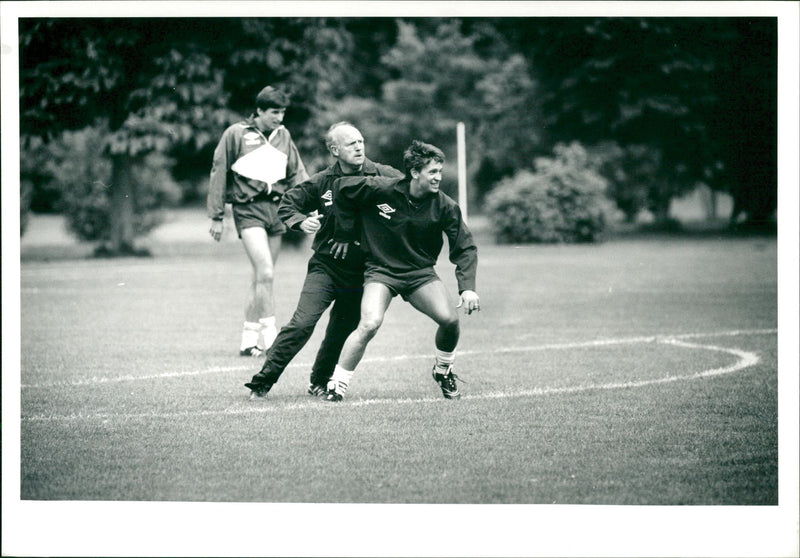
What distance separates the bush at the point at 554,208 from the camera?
25625 millimetres

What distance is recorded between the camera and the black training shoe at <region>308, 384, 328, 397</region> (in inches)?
284

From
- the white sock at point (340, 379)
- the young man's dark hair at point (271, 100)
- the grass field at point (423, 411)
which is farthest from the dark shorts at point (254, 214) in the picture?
the white sock at point (340, 379)

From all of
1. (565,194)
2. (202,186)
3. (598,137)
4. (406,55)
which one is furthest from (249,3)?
(202,186)

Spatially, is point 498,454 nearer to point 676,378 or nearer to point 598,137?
point 676,378

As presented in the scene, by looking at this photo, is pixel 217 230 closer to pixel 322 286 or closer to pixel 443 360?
pixel 322 286

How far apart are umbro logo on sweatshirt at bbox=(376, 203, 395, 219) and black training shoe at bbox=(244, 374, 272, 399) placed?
1.32 meters

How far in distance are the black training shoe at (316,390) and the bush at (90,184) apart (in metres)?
20.2

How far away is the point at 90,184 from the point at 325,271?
71.5 ft

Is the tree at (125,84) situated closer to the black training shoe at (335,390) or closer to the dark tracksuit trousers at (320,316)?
the dark tracksuit trousers at (320,316)

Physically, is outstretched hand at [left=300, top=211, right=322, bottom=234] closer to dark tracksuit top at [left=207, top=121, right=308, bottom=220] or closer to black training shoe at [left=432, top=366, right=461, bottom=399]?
black training shoe at [left=432, top=366, right=461, bottom=399]

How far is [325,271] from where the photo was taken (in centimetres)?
709

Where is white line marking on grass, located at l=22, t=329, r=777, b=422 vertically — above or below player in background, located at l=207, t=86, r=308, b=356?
below

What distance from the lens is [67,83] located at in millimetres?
20328

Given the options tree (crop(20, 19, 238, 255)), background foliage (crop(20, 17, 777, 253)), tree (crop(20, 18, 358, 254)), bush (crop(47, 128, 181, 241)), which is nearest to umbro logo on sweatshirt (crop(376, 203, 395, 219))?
background foliage (crop(20, 17, 777, 253))
